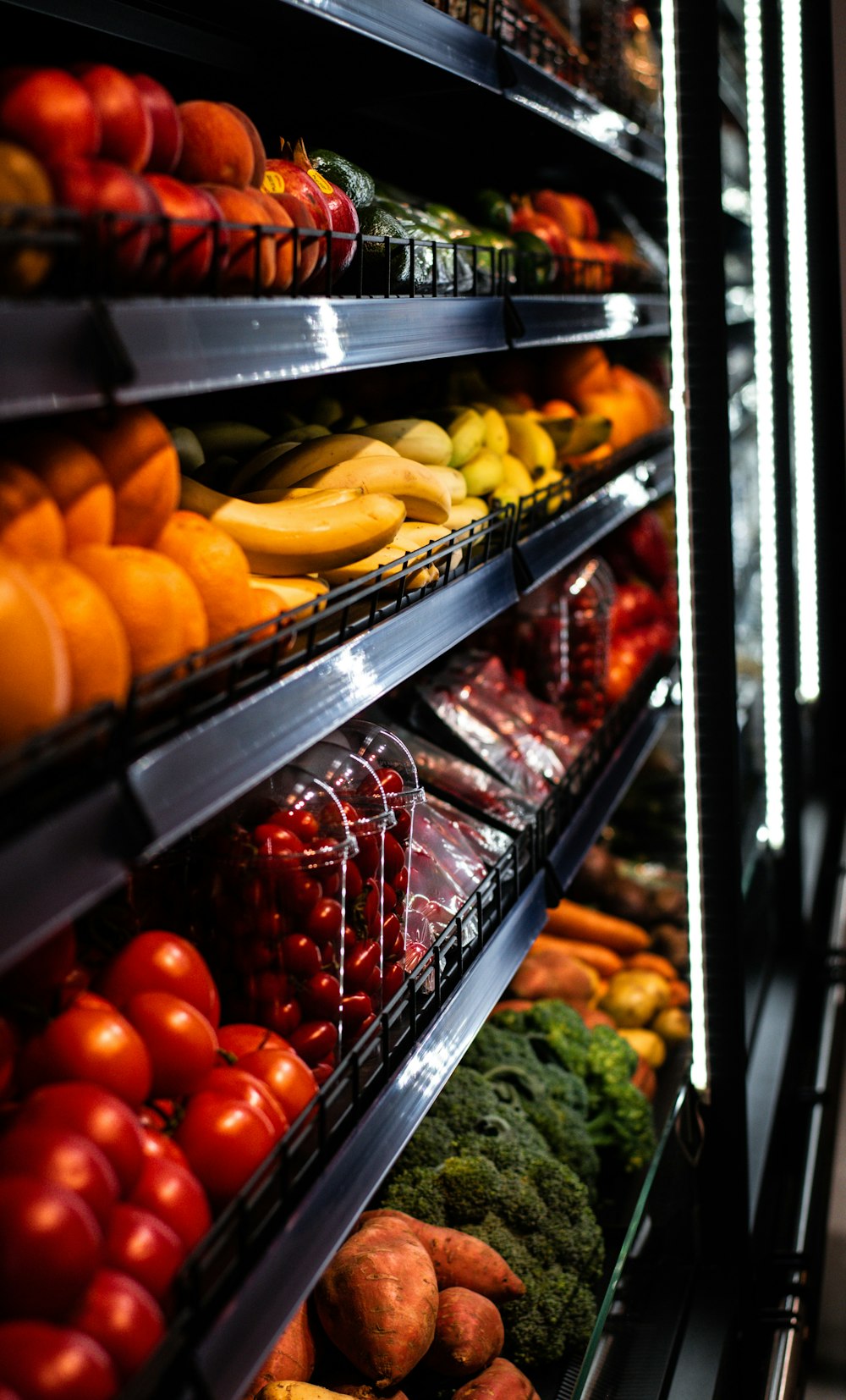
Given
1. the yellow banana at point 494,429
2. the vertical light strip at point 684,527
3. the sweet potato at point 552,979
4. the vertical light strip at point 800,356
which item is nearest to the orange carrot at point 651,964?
the sweet potato at point 552,979

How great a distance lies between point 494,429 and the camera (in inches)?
84.0

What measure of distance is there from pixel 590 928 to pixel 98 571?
2.25 metres

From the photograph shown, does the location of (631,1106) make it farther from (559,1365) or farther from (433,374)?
(433,374)

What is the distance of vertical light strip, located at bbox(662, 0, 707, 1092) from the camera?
1.94 m

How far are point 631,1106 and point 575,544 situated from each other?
967mm

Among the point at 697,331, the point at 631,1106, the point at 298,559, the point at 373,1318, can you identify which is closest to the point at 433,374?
the point at 697,331

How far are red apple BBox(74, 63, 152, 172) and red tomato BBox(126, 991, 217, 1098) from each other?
636mm

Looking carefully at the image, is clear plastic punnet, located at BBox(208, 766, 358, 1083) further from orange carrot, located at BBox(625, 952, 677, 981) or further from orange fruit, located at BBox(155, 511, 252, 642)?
orange carrot, located at BBox(625, 952, 677, 981)

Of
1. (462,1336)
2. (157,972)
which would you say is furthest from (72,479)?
(462,1336)

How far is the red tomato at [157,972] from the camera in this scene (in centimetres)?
103

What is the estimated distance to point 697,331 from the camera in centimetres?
199

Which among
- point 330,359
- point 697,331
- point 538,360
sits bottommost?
point 330,359

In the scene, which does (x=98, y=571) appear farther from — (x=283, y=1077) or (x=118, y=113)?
(x=283, y=1077)

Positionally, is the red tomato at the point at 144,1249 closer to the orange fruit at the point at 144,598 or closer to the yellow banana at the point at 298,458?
the orange fruit at the point at 144,598
